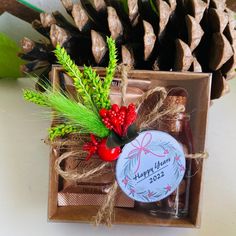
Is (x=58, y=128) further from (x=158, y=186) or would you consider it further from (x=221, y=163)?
(x=221, y=163)

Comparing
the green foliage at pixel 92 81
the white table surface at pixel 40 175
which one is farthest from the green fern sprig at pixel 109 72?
the white table surface at pixel 40 175

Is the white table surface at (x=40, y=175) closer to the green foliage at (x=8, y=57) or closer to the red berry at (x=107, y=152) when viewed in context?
the green foliage at (x=8, y=57)

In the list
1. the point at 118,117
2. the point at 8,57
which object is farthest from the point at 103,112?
the point at 8,57

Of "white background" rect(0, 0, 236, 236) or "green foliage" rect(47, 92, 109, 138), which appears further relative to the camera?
"white background" rect(0, 0, 236, 236)

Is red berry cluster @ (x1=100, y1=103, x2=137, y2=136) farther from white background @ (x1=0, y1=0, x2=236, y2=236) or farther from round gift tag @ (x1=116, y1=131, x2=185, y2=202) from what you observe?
white background @ (x1=0, y1=0, x2=236, y2=236)

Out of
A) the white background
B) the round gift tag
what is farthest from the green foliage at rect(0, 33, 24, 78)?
the round gift tag

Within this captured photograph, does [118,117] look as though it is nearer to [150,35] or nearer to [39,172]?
[150,35]
